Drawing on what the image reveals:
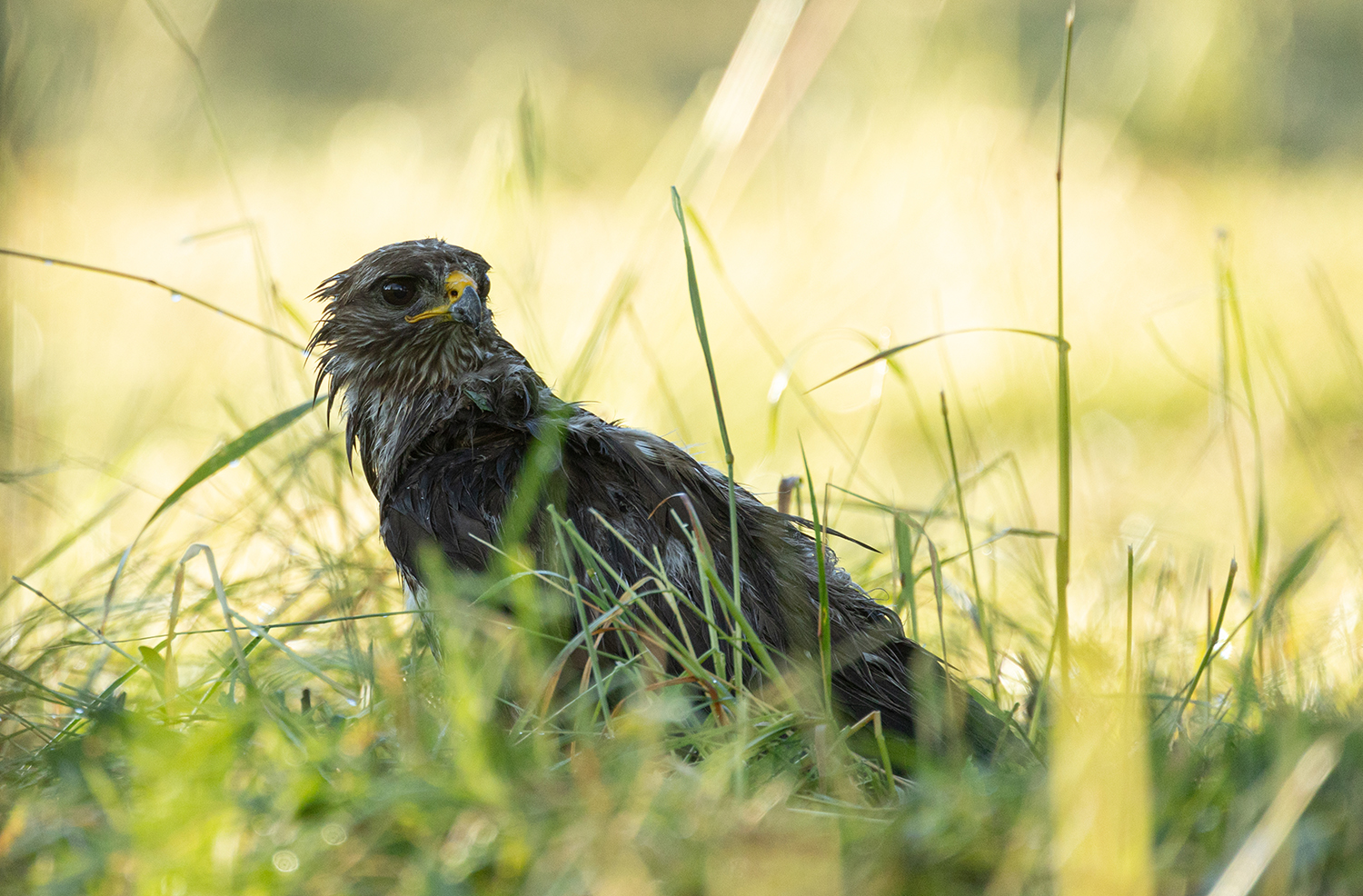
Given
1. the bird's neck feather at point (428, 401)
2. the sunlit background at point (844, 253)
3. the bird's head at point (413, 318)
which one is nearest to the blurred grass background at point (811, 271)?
the sunlit background at point (844, 253)

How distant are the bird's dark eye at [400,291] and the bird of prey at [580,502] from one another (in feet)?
0.12

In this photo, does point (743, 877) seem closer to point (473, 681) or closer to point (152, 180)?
point (473, 681)

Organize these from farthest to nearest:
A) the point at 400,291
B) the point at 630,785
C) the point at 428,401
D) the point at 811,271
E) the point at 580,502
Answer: the point at 811,271 < the point at 400,291 < the point at 428,401 < the point at 580,502 < the point at 630,785

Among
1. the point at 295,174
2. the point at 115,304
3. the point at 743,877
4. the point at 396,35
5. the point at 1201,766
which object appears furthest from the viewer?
the point at 396,35

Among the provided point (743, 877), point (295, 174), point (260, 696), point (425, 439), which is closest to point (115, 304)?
point (295, 174)

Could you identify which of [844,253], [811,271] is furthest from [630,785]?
[844,253]

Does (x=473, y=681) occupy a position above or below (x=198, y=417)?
below

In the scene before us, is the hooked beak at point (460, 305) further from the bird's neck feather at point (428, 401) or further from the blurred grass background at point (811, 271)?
the blurred grass background at point (811, 271)

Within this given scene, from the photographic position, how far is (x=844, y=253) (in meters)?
7.30

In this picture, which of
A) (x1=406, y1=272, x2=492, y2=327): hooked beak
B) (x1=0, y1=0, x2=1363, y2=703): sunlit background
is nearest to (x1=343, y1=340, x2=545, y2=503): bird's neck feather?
(x1=406, y1=272, x2=492, y2=327): hooked beak

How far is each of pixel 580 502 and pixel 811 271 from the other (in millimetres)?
4892

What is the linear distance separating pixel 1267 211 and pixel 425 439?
22.5ft

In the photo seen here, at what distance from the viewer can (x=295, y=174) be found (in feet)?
31.2

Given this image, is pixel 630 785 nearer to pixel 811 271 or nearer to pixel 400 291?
pixel 400 291
